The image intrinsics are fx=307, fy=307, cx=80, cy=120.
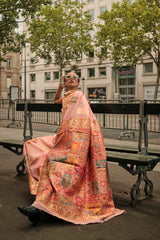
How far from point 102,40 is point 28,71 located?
29668 millimetres

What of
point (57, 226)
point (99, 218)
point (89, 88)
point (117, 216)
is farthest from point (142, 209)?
point (89, 88)

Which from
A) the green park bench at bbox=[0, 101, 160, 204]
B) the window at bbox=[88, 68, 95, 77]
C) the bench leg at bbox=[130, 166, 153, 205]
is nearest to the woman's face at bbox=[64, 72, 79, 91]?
the green park bench at bbox=[0, 101, 160, 204]

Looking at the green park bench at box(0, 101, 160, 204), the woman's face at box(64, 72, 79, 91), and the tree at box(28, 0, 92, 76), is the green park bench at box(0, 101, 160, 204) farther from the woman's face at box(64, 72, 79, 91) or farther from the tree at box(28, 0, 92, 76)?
the tree at box(28, 0, 92, 76)

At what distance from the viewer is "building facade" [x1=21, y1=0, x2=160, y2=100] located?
1679 inches

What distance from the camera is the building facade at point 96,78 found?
1679 inches

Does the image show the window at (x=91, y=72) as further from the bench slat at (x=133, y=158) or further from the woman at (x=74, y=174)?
the bench slat at (x=133, y=158)

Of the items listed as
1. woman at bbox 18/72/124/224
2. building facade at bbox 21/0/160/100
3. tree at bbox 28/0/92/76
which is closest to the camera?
woman at bbox 18/72/124/224

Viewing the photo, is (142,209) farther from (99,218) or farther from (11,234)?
(11,234)

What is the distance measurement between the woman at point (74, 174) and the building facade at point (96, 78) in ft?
116

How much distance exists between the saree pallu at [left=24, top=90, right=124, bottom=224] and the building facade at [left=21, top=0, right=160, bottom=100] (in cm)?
3522

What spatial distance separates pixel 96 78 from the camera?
48.5 meters

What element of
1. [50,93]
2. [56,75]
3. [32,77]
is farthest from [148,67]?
[32,77]

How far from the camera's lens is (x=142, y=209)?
3533 mm

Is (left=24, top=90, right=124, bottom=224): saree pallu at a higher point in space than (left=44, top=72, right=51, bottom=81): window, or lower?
lower
